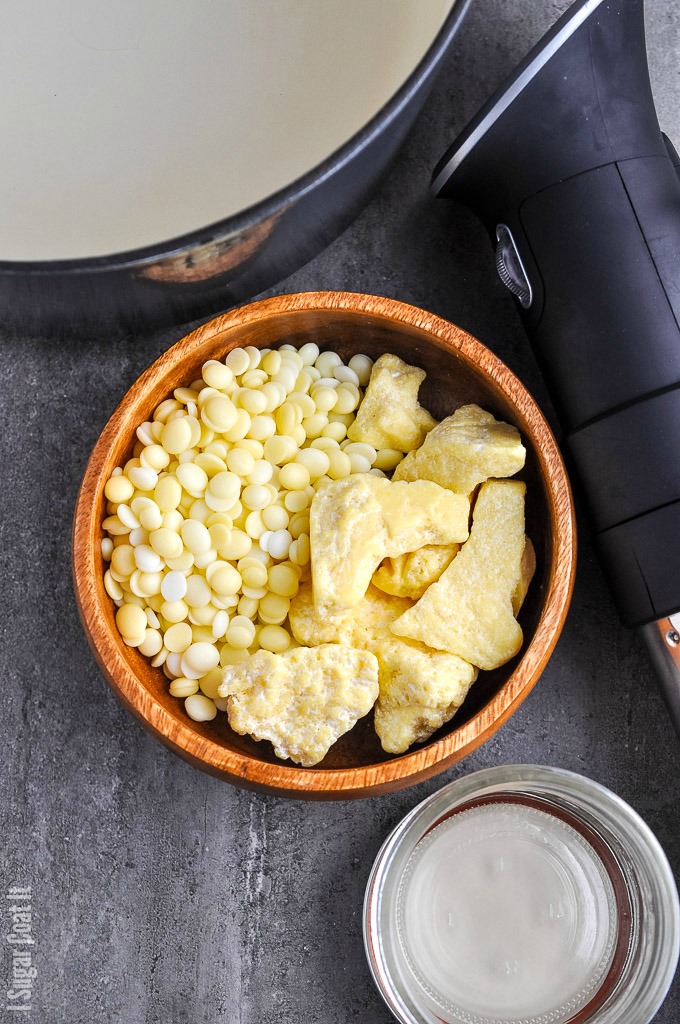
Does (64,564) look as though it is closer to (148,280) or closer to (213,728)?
(213,728)

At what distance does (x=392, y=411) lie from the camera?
2.54 feet

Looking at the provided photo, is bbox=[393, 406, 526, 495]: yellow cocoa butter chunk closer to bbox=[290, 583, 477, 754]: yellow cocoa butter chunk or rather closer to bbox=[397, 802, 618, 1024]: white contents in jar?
bbox=[290, 583, 477, 754]: yellow cocoa butter chunk

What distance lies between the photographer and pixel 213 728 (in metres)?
0.76

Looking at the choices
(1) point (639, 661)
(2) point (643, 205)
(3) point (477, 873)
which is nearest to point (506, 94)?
(2) point (643, 205)

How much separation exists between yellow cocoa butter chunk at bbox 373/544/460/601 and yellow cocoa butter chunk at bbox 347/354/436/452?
0.35ft

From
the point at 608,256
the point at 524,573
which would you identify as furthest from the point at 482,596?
the point at 608,256

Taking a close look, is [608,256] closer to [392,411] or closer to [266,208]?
[392,411]

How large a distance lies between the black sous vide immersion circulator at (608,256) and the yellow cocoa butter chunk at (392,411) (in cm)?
12

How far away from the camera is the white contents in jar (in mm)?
805

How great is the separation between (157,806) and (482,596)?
1.15 feet

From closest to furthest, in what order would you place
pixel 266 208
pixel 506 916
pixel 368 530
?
1. pixel 266 208
2. pixel 368 530
3. pixel 506 916

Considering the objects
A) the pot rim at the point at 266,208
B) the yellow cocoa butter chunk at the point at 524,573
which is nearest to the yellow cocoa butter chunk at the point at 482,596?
the yellow cocoa butter chunk at the point at 524,573

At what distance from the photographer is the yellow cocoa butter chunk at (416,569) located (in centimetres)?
73

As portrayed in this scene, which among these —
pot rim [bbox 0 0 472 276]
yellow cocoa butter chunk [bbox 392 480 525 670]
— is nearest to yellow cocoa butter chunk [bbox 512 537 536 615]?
yellow cocoa butter chunk [bbox 392 480 525 670]
